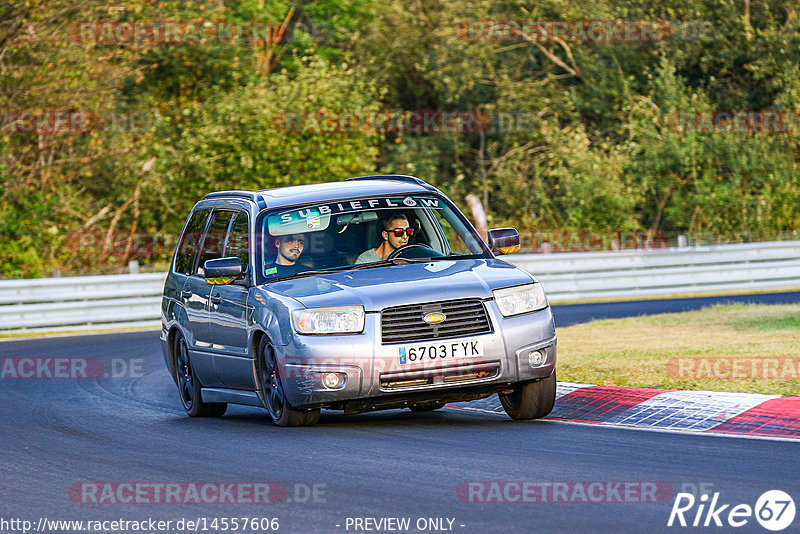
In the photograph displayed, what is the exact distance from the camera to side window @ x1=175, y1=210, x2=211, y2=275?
38.5 ft

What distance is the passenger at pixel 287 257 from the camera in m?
9.96

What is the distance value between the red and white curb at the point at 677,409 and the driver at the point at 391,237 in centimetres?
151

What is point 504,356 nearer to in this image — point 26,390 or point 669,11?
point 26,390

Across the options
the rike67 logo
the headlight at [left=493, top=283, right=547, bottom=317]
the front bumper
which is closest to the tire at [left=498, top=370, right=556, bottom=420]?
the front bumper

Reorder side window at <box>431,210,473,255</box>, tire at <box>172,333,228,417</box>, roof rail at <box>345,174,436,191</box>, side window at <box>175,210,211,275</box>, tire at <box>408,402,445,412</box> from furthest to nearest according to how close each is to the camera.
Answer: side window at <box>175,210,211,275</box>
tire at <box>172,333,228,417</box>
roof rail at <box>345,174,436,191</box>
tire at <box>408,402,445,412</box>
side window at <box>431,210,473,255</box>

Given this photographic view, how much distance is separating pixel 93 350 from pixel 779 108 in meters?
20.1

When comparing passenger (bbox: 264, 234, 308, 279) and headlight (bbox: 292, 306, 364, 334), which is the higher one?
passenger (bbox: 264, 234, 308, 279)

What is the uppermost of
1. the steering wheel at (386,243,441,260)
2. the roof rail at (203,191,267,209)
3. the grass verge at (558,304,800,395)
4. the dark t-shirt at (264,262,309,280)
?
the roof rail at (203,191,267,209)

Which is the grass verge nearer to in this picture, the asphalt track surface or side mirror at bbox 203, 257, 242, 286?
the asphalt track surface

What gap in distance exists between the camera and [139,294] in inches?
898

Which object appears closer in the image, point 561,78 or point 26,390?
point 26,390

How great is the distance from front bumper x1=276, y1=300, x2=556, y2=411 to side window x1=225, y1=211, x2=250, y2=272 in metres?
1.50

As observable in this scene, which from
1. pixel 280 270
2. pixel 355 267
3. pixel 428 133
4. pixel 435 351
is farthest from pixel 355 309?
pixel 428 133

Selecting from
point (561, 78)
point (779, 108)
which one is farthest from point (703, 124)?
point (561, 78)
